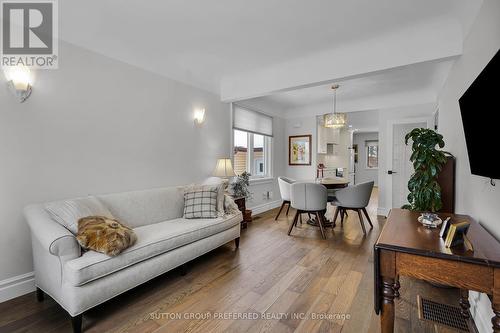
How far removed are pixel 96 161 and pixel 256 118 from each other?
3296 millimetres

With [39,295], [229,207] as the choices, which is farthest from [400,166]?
[39,295]

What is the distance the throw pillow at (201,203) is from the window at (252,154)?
1674 mm

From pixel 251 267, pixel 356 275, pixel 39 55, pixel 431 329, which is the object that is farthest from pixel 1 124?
pixel 431 329

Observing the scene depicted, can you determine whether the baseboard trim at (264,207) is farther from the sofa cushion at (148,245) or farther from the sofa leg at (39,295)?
the sofa leg at (39,295)

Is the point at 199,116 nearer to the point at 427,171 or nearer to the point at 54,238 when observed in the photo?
the point at 54,238

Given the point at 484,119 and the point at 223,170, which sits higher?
the point at 484,119

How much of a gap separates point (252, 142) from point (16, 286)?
4.13 metres

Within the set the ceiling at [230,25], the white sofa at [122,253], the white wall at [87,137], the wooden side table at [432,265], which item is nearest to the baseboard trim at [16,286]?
the white wall at [87,137]

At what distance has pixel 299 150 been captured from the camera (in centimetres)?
609

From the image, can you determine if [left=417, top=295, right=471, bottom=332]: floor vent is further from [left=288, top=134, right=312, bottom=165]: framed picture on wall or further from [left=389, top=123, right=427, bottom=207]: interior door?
[left=288, top=134, right=312, bottom=165]: framed picture on wall

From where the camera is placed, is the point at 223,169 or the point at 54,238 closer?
the point at 54,238

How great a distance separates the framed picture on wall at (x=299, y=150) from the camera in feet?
19.5

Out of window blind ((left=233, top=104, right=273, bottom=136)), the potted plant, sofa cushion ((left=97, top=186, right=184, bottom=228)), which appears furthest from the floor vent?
window blind ((left=233, top=104, right=273, bottom=136))

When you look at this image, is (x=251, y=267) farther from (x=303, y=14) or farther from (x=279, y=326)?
(x=303, y=14)
